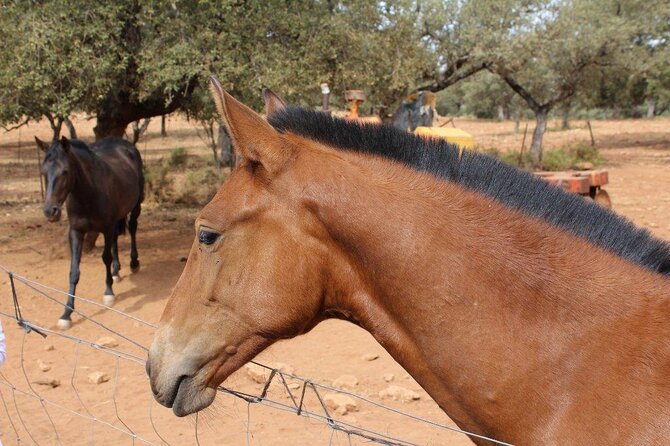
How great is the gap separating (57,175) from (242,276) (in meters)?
6.60

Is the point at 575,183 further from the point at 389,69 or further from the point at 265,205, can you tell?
the point at 265,205

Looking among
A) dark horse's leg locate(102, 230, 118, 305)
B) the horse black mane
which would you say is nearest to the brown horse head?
the horse black mane

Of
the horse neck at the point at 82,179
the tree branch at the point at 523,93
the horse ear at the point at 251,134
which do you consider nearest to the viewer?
the horse ear at the point at 251,134

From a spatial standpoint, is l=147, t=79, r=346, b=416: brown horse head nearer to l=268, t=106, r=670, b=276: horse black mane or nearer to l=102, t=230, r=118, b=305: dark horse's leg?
l=268, t=106, r=670, b=276: horse black mane

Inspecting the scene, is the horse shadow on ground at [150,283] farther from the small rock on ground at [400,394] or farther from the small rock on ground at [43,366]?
the small rock on ground at [400,394]

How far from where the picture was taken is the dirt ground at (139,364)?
15.2 ft

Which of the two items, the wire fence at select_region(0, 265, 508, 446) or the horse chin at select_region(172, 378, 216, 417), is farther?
the wire fence at select_region(0, 265, 508, 446)

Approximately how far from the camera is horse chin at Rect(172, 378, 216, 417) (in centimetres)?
196

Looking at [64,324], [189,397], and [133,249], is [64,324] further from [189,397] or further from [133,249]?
[189,397]

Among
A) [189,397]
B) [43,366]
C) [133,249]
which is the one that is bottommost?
[43,366]

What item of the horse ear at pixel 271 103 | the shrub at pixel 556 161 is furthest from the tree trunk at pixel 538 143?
the horse ear at pixel 271 103

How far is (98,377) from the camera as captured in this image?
18.4 ft

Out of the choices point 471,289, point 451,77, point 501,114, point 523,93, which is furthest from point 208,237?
point 501,114

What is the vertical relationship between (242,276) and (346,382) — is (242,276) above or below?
above
